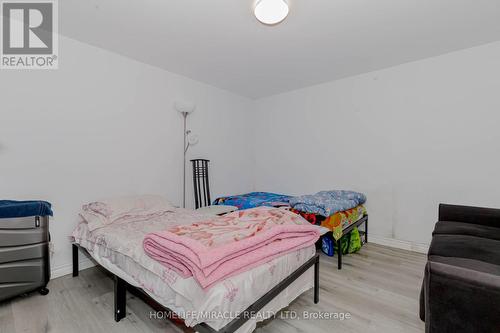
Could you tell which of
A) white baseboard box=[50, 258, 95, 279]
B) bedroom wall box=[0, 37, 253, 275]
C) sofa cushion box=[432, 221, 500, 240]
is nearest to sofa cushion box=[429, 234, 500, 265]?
sofa cushion box=[432, 221, 500, 240]

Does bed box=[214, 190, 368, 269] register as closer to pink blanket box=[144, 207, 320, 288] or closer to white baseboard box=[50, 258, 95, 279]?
pink blanket box=[144, 207, 320, 288]

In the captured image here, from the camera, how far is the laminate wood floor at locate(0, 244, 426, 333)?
1603mm

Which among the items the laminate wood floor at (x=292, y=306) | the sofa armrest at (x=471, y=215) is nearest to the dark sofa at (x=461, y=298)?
the laminate wood floor at (x=292, y=306)

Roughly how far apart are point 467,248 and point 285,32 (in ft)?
7.62

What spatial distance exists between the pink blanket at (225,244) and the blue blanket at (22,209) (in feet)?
3.86

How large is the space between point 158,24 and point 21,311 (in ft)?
8.58

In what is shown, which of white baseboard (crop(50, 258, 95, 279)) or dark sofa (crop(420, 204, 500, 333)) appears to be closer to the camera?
dark sofa (crop(420, 204, 500, 333))

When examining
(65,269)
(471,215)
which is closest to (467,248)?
(471,215)

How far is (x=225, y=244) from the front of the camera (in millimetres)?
1291

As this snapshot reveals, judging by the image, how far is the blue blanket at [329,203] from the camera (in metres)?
2.53

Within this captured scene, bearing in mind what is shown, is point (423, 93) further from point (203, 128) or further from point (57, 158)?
point (57, 158)

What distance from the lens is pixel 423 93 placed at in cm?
291

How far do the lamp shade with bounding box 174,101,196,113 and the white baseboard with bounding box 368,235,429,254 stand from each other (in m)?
3.13

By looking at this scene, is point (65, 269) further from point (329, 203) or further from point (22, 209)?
point (329, 203)
